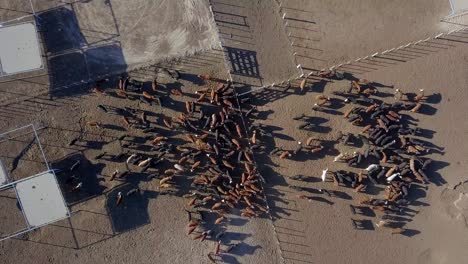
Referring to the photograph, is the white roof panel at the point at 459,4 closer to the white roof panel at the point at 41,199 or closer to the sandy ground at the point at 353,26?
the sandy ground at the point at 353,26

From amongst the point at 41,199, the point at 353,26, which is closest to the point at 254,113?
the point at 353,26

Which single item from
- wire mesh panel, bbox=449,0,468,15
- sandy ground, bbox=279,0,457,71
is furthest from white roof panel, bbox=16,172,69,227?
wire mesh panel, bbox=449,0,468,15

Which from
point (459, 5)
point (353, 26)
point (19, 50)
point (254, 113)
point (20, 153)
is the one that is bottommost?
point (254, 113)

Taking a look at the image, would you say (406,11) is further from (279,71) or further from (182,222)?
(182,222)

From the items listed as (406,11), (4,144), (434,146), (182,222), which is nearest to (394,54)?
(406,11)

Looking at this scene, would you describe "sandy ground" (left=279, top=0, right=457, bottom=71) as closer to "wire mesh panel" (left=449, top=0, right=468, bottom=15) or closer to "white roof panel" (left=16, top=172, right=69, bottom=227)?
"wire mesh panel" (left=449, top=0, right=468, bottom=15)

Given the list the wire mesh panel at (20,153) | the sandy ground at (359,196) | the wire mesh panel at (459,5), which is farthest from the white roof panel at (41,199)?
the wire mesh panel at (459,5)

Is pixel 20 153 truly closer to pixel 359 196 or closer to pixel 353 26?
pixel 359 196
